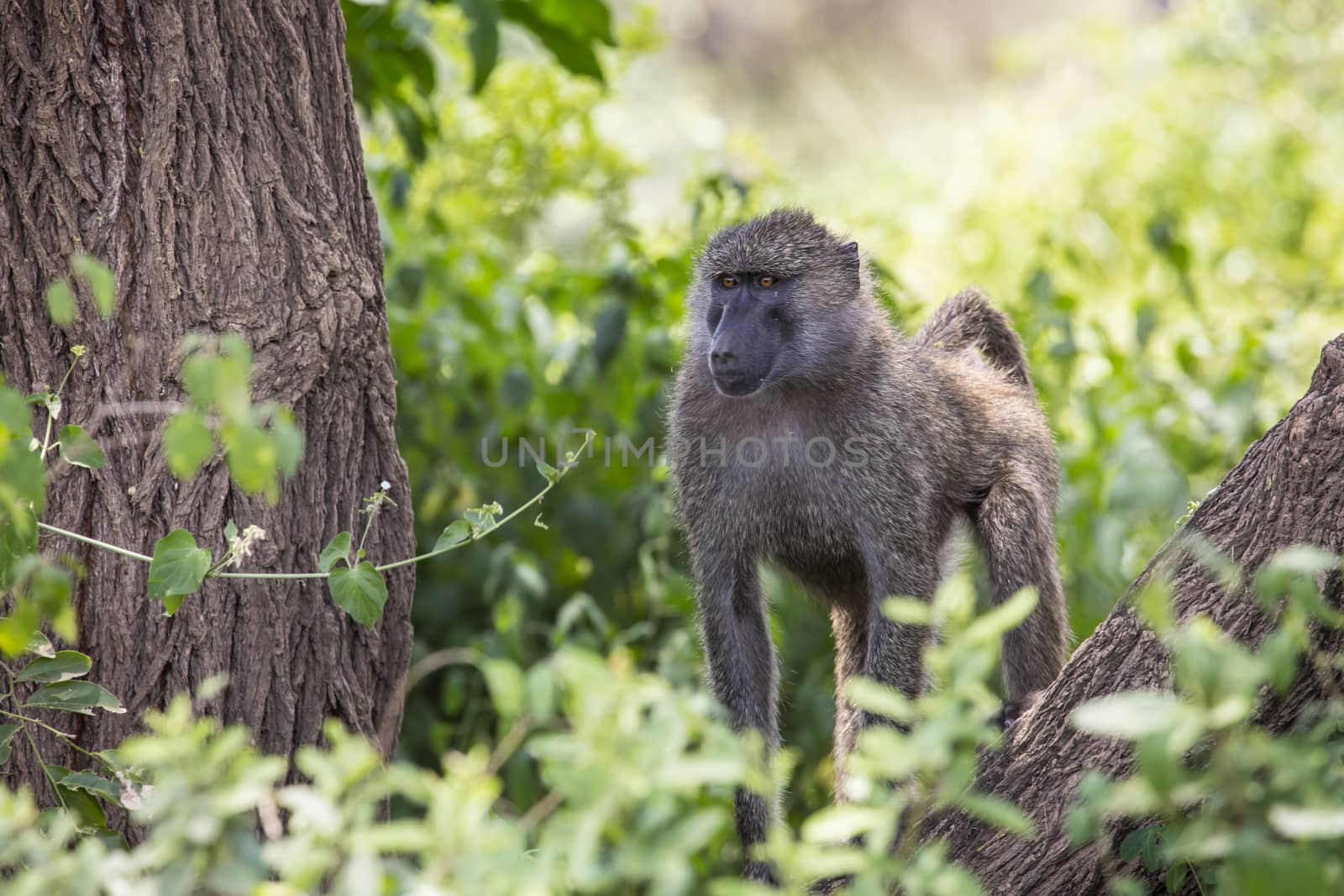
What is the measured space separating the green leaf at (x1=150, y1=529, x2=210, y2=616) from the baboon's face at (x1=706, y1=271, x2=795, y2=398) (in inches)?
60.0

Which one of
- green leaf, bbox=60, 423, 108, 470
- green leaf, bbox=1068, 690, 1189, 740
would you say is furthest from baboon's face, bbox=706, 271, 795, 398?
green leaf, bbox=1068, 690, 1189, 740

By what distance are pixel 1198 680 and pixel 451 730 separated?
368 centimetres

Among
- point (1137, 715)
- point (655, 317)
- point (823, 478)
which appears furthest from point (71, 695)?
point (655, 317)

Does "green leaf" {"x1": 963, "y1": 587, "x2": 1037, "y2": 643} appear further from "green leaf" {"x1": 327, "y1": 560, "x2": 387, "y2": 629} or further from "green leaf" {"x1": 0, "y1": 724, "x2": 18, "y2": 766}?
"green leaf" {"x1": 0, "y1": 724, "x2": 18, "y2": 766}

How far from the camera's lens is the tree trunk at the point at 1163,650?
2148mm

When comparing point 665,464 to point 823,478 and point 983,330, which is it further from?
point 983,330

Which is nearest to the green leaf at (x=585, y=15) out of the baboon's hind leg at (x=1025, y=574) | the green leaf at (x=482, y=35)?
the green leaf at (x=482, y=35)

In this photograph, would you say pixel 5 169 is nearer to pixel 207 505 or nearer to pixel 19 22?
pixel 19 22

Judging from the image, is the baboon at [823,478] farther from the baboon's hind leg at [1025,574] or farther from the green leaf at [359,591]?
the green leaf at [359,591]

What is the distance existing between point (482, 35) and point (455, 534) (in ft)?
6.20

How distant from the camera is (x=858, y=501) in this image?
3355 millimetres

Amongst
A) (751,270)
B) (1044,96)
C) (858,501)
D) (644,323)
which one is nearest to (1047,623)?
(858,501)

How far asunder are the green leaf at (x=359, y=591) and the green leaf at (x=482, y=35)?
1.94 m

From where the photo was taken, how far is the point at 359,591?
7.16 ft
